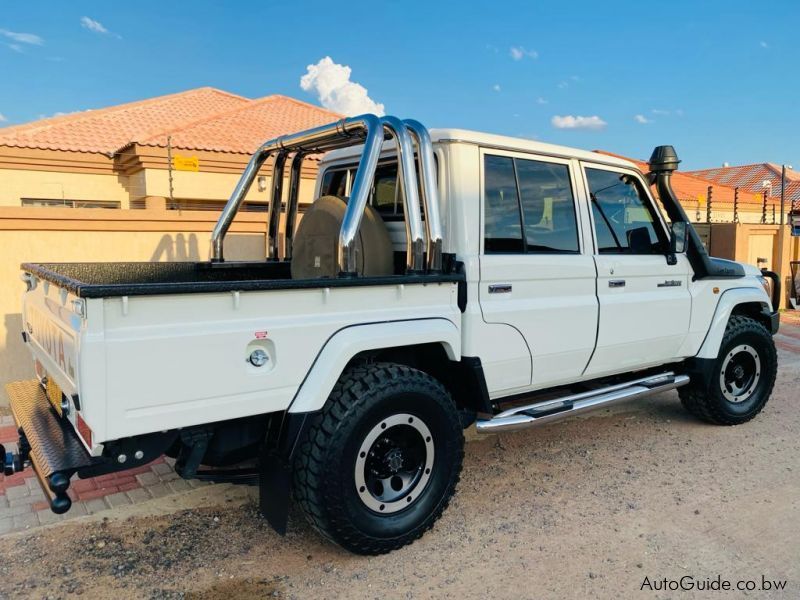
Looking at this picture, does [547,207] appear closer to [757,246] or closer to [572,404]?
[572,404]

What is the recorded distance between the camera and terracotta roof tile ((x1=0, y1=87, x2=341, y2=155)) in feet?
41.5

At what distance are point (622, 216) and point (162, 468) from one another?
145 inches

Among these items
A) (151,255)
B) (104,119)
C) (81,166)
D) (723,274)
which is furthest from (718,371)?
(104,119)

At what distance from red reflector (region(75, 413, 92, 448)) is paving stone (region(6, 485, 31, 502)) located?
1.57 metres

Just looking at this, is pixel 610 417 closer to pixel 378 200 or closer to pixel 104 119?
pixel 378 200

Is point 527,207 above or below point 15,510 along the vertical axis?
above

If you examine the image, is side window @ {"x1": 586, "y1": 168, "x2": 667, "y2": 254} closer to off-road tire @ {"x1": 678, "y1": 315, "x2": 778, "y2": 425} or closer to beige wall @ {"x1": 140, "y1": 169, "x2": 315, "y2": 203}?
off-road tire @ {"x1": 678, "y1": 315, "x2": 778, "y2": 425}

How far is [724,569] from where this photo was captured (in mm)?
3211

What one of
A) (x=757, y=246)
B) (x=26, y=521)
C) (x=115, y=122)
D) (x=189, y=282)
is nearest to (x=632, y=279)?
(x=189, y=282)

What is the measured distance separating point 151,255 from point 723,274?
17.6 feet

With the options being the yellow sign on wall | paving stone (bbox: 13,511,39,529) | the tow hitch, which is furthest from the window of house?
the tow hitch

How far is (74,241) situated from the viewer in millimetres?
6176

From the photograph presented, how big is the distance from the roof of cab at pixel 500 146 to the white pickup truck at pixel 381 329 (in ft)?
Result: 0.05

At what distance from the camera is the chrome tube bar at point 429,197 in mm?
3475
